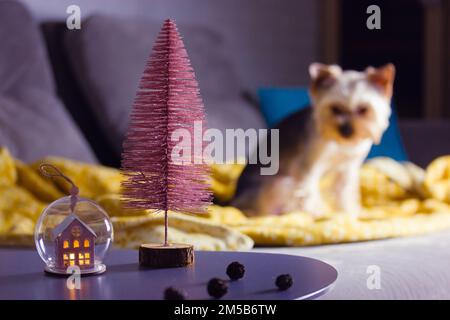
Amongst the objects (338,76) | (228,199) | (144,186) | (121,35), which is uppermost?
(121,35)

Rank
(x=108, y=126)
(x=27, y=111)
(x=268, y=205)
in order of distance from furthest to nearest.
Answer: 1. (x=108, y=126)
2. (x=27, y=111)
3. (x=268, y=205)

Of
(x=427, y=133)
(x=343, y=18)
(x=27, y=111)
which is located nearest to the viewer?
(x=27, y=111)

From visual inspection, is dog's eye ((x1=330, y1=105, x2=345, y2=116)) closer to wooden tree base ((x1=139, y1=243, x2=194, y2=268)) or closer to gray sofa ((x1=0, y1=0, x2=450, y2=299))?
gray sofa ((x1=0, y1=0, x2=450, y2=299))

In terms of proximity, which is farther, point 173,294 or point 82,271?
point 82,271

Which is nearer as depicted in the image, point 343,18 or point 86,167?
point 86,167

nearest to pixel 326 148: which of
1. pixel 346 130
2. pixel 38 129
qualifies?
pixel 346 130

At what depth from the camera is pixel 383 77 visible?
2.03 m

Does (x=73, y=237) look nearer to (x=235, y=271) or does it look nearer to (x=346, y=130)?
(x=235, y=271)

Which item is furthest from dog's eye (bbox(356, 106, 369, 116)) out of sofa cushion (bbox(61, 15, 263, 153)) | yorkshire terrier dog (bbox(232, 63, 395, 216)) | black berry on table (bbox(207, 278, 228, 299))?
black berry on table (bbox(207, 278, 228, 299))

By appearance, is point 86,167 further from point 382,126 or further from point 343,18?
point 343,18

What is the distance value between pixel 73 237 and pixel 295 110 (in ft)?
6.80

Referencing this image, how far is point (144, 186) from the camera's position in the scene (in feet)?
3.51

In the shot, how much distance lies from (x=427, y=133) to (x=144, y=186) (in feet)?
6.75
